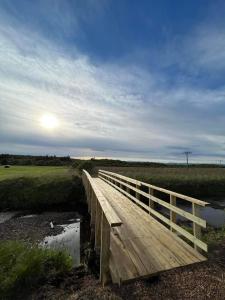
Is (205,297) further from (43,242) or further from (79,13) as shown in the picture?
(79,13)

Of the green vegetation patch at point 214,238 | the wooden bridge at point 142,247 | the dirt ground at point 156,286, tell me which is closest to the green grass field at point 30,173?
the green vegetation patch at point 214,238

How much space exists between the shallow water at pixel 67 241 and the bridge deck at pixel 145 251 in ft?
11.5

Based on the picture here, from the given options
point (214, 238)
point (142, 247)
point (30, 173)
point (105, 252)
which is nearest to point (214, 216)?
point (214, 238)

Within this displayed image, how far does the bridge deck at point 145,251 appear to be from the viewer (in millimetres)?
3488

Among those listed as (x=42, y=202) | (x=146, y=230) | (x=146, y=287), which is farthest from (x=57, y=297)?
(x=42, y=202)

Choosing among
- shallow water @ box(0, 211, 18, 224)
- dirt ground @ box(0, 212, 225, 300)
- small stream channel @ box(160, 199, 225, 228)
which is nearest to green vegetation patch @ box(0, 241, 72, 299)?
dirt ground @ box(0, 212, 225, 300)

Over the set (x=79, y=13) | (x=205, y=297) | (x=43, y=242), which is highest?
(x=79, y=13)

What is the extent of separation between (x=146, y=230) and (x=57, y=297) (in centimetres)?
256

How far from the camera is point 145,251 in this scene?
4086 millimetres

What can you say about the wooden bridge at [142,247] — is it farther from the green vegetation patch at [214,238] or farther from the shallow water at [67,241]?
the shallow water at [67,241]

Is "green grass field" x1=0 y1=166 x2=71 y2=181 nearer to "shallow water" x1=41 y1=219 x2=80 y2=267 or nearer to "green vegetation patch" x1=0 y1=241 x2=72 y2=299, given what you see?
"shallow water" x1=41 y1=219 x2=80 y2=267

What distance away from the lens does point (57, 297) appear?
338 cm

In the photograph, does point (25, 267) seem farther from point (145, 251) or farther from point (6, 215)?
point (6, 215)

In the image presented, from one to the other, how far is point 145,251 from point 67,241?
22.1 feet
